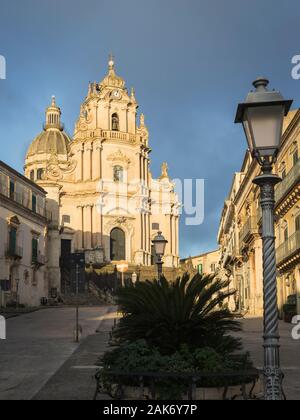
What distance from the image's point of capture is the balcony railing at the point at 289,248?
3069 cm

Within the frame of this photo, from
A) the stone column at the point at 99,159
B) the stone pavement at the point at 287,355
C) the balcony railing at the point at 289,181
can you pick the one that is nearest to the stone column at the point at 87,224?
the stone column at the point at 99,159

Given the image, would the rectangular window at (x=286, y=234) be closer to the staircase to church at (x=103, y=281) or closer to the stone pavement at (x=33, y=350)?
the stone pavement at (x=33, y=350)

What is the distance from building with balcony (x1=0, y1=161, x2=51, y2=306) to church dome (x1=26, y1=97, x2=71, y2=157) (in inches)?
1505

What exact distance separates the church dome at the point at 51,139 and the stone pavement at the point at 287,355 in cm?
6466

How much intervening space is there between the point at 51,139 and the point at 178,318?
82.7m

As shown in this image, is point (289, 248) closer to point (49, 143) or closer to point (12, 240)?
point (12, 240)

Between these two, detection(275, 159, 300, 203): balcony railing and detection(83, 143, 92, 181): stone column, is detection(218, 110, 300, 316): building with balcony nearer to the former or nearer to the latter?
detection(275, 159, 300, 203): balcony railing

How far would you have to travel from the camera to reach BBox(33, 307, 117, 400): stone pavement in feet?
33.2

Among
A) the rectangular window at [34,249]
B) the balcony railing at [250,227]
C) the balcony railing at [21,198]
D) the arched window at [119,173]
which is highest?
the arched window at [119,173]

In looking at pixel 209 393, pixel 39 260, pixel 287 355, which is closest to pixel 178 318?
pixel 209 393

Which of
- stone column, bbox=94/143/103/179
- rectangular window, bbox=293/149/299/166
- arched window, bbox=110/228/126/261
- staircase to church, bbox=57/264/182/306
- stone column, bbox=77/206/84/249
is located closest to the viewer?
rectangular window, bbox=293/149/299/166

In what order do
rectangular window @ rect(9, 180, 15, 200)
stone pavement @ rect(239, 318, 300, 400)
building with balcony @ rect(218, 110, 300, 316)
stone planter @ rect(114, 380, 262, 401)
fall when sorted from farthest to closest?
rectangular window @ rect(9, 180, 15, 200) → building with balcony @ rect(218, 110, 300, 316) → stone pavement @ rect(239, 318, 300, 400) → stone planter @ rect(114, 380, 262, 401)

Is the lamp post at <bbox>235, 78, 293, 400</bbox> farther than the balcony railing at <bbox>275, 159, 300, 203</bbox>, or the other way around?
the balcony railing at <bbox>275, 159, 300, 203</bbox>

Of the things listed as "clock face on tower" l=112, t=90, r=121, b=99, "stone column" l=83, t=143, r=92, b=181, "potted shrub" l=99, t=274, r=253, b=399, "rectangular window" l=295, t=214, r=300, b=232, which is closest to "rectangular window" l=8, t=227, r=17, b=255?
"rectangular window" l=295, t=214, r=300, b=232
